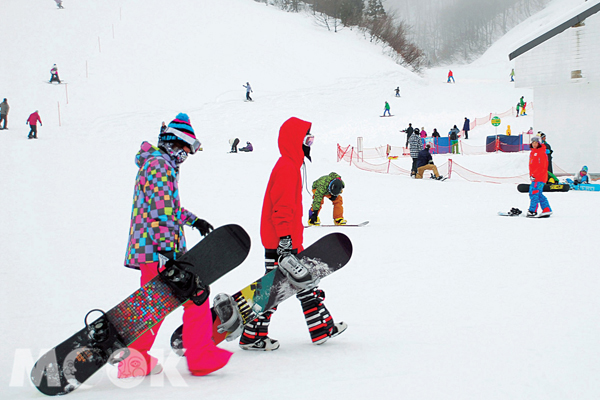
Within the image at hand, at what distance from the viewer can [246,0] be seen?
55.6 meters

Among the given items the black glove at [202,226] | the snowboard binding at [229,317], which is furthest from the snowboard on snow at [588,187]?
the black glove at [202,226]

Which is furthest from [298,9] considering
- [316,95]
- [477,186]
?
[477,186]

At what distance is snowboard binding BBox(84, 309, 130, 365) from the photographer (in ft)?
9.82

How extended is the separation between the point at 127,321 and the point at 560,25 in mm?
19756

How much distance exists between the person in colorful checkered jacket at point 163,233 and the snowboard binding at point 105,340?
0.50 ft

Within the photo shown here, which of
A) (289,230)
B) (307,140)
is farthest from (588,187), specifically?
(289,230)

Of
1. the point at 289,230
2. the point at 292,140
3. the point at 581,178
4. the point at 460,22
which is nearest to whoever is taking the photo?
the point at 289,230

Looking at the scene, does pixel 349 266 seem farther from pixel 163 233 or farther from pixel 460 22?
pixel 460 22

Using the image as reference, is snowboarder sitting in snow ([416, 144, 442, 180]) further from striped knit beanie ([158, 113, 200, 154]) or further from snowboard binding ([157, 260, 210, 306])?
snowboard binding ([157, 260, 210, 306])

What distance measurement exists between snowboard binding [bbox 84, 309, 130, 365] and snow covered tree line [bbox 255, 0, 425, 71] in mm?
54002

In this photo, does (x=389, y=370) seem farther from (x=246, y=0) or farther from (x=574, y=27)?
(x=246, y=0)

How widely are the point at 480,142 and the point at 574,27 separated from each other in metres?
8.41

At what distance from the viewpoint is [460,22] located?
12800 centimetres

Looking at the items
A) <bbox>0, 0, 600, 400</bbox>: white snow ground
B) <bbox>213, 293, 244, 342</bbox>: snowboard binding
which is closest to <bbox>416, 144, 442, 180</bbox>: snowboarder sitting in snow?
<bbox>0, 0, 600, 400</bbox>: white snow ground
